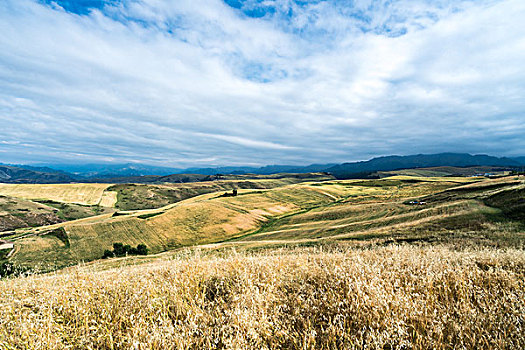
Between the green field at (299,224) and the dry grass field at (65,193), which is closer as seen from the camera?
the green field at (299,224)

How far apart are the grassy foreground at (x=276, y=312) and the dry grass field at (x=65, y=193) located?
15248cm

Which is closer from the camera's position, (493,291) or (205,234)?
(493,291)

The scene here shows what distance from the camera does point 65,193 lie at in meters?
146

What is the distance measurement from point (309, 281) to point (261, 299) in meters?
1.51

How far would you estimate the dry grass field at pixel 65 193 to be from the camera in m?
135

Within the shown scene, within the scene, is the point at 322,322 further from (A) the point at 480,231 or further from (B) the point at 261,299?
(A) the point at 480,231

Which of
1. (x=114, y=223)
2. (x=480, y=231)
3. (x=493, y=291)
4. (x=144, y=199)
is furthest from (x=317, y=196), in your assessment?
(x=144, y=199)

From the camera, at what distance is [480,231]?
16641mm

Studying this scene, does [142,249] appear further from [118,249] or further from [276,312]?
[276,312]

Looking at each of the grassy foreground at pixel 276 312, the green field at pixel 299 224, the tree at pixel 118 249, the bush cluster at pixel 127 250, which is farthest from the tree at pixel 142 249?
the grassy foreground at pixel 276 312

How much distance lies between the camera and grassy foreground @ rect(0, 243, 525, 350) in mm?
3002

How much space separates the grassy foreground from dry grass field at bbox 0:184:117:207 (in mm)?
152484

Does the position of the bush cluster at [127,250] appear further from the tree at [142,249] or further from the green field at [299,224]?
the green field at [299,224]

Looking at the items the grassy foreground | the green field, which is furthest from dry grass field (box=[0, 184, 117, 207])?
the grassy foreground
